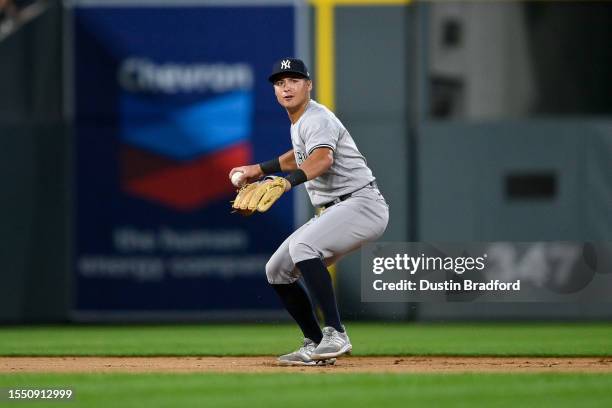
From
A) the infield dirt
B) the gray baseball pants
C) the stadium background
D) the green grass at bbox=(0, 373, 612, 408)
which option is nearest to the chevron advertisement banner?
the stadium background

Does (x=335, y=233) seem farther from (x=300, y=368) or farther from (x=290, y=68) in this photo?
(x=290, y=68)

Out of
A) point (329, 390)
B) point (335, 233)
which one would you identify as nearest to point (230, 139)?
point (335, 233)

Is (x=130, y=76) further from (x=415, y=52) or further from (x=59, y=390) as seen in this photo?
(x=59, y=390)

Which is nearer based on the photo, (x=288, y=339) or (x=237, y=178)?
(x=237, y=178)

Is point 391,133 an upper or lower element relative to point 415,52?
lower

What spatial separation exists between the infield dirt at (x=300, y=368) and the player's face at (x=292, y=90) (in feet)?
5.21

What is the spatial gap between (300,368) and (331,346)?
225 mm

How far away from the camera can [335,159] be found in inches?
291

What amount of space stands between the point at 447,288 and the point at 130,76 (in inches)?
162

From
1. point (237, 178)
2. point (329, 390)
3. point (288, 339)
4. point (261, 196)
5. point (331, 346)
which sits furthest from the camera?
point (288, 339)

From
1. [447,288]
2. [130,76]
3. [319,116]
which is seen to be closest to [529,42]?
[447,288]

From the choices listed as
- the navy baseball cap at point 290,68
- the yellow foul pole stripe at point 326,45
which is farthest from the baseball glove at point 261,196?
the yellow foul pole stripe at point 326,45

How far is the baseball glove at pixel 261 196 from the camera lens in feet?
23.9

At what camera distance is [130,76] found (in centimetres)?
1277
